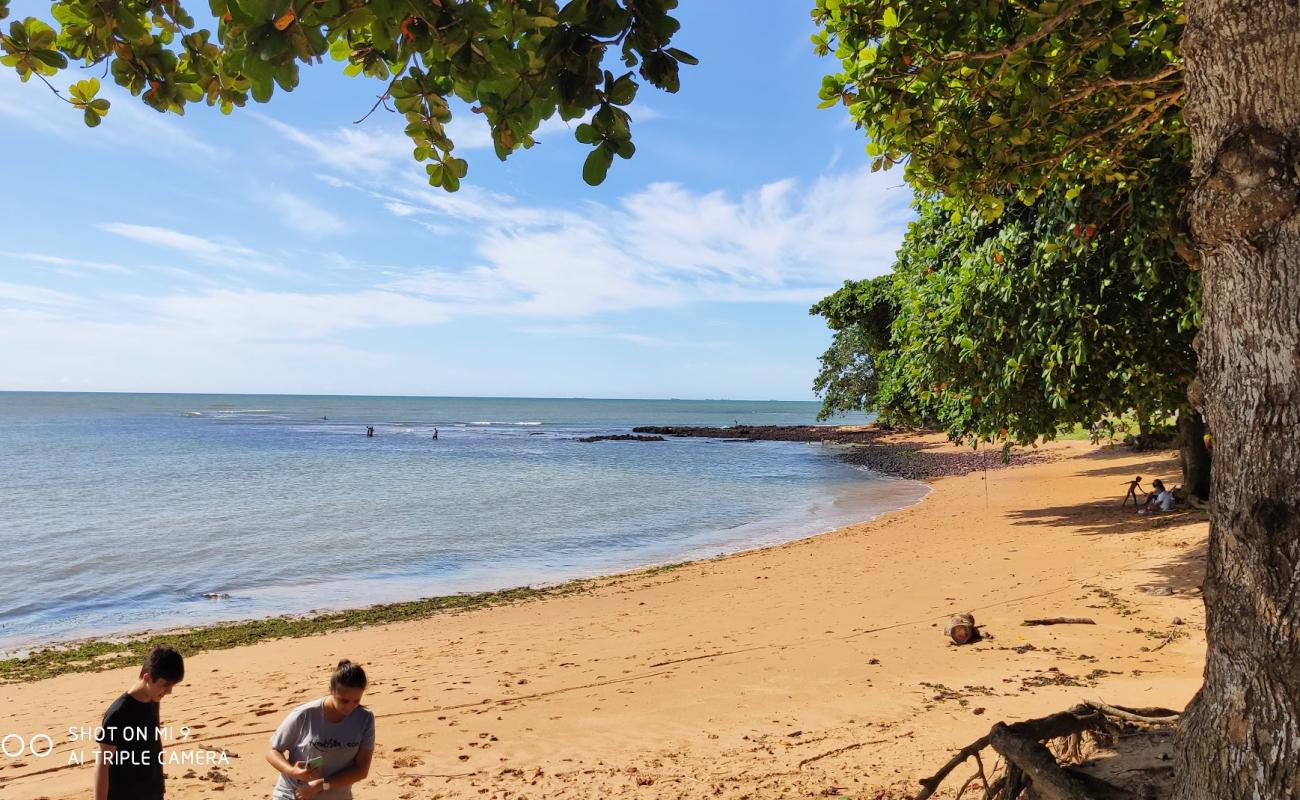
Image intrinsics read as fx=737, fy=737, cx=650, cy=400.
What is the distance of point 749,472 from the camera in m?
39.2

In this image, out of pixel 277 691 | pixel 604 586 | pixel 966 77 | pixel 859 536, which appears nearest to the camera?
pixel 966 77

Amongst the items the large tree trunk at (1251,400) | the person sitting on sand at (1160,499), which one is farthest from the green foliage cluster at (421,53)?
the person sitting on sand at (1160,499)

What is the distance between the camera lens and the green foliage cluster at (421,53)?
2053 mm

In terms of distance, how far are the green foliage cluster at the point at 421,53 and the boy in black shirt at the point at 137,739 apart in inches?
112

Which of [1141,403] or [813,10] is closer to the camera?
[813,10]

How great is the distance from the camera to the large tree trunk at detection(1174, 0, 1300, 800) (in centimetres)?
213

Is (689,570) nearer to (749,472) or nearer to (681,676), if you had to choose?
(681,676)

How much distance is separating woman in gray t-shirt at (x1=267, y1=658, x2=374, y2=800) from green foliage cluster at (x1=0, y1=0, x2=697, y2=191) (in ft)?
9.50

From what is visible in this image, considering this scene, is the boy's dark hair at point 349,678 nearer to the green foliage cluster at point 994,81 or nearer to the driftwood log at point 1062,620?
the green foliage cluster at point 994,81

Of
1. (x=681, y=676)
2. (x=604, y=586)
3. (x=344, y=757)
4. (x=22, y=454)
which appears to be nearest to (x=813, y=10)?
(x=344, y=757)

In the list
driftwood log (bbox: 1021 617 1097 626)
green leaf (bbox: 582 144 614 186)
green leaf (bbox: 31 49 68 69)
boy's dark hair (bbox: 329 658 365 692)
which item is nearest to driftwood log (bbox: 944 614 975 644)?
driftwood log (bbox: 1021 617 1097 626)

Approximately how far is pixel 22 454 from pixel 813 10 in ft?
195

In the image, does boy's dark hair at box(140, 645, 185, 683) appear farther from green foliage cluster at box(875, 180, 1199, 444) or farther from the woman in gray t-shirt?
green foliage cluster at box(875, 180, 1199, 444)

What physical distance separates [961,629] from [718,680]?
109 inches
